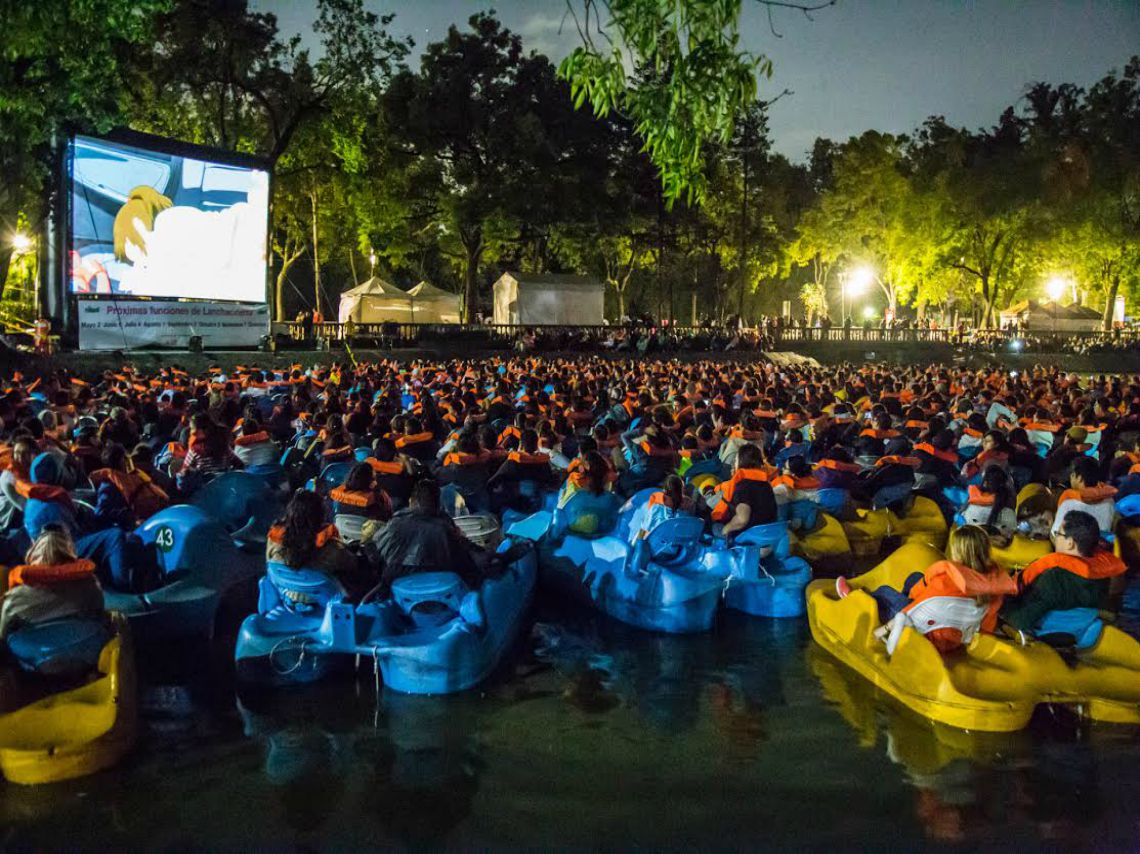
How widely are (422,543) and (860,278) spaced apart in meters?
49.1

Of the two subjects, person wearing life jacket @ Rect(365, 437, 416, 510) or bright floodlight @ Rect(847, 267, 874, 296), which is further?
bright floodlight @ Rect(847, 267, 874, 296)

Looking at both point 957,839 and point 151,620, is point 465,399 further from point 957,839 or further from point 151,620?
point 957,839

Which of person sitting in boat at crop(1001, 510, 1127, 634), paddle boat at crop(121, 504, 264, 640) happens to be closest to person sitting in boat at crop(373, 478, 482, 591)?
paddle boat at crop(121, 504, 264, 640)

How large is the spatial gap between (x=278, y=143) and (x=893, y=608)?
32.8 meters

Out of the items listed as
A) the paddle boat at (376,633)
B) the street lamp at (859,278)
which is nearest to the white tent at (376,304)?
the street lamp at (859,278)

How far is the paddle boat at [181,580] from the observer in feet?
24.0

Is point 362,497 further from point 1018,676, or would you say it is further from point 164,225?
point 164,225

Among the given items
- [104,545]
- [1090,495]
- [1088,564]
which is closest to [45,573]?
[104,545]

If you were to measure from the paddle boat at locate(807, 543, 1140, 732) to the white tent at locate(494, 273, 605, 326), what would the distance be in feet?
112

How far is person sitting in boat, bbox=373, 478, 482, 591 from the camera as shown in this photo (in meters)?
7.13

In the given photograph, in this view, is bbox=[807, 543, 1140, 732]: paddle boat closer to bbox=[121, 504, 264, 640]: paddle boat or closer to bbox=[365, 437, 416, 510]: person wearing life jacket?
bbox=[365, 437, 416, 510]: person wearing life jacket

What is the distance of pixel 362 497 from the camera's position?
26.8 ft

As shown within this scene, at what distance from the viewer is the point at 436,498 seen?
7.31 m

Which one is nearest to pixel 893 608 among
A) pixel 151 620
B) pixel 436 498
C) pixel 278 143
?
pixel 436 498
